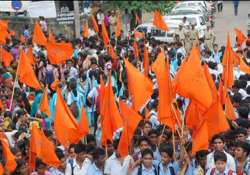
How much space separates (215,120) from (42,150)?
211 cm

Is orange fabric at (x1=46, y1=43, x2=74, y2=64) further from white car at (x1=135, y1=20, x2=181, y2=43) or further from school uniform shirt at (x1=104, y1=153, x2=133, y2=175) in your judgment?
white car at (x1=135, y1=20, x2=181, y2=43)

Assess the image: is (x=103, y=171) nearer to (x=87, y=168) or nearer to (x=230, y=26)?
(x=87, y=168)

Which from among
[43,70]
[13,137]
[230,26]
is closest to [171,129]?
[13,137]

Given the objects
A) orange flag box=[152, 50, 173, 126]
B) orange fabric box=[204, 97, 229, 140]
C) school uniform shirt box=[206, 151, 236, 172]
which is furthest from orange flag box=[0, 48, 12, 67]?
school uniform shirt box=[206, 151, 236, 172]

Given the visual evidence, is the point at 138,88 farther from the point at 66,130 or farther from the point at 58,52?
the point at 58,52

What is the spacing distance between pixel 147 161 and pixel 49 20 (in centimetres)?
1669

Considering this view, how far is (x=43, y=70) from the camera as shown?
15.0m

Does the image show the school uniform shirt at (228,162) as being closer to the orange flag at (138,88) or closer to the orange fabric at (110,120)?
the orange fabric at (110,120)

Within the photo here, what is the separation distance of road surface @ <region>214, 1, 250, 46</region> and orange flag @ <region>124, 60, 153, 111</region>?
15452mm

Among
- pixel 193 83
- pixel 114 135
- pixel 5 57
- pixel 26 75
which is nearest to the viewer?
pixel 193 83

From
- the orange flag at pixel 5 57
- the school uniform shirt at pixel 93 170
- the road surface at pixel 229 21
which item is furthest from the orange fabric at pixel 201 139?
the road surface at pixel 229 21

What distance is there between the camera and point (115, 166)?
26.4 feet

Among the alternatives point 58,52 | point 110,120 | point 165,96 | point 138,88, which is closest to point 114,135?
point 110,120

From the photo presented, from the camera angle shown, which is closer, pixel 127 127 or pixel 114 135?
pixel 127 127
